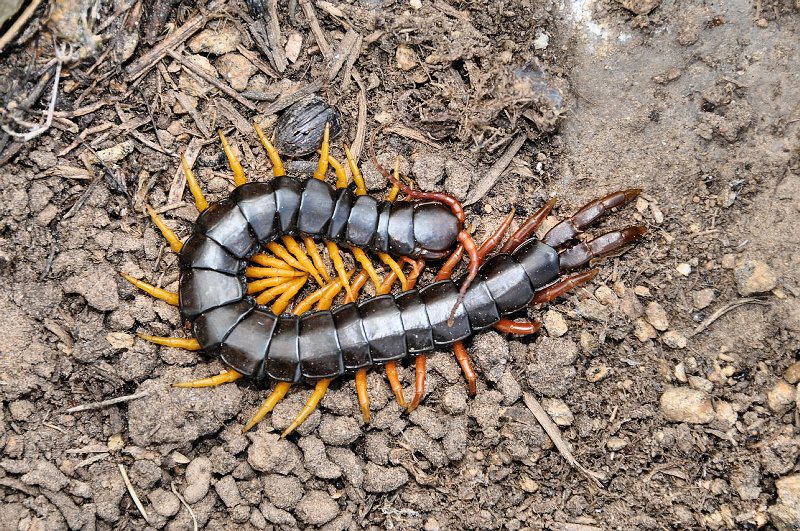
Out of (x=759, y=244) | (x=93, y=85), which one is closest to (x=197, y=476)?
(x=93, y=85)

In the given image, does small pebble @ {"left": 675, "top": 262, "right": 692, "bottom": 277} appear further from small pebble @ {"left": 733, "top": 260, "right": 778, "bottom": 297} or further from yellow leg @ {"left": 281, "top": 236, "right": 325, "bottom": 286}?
yellow leg @ {"left": 281, "top": 236, "right": 325, "bottom": 286}

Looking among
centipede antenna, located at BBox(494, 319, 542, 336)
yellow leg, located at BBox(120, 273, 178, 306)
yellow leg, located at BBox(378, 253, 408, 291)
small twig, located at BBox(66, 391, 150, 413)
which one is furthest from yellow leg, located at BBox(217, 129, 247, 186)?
centipede antenna, located at BBox(494, 319, 542, 336)

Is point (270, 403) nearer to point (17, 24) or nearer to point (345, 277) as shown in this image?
point (345, 277)

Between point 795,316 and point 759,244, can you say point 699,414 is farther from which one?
point 759,244

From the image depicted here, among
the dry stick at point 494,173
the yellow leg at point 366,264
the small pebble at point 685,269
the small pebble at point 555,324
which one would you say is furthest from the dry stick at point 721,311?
the yellow leg at point 366,264

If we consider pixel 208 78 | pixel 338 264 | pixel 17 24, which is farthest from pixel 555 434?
pixel 17 24

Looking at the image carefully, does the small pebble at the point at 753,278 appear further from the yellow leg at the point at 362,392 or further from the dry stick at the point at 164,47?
the dry stick at the point at 164,47
